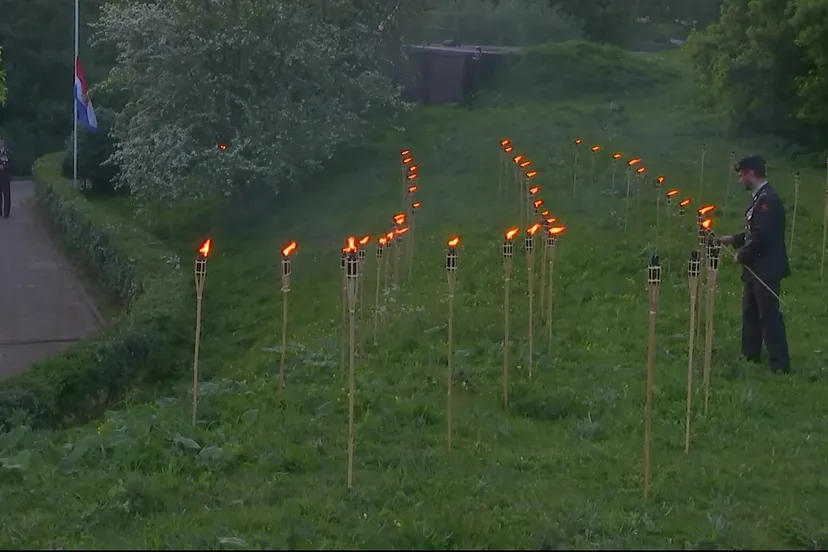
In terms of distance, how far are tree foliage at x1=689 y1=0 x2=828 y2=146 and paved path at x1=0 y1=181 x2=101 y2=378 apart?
10.3m

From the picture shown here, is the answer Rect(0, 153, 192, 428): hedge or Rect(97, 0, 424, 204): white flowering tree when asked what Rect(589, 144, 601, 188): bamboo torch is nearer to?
Rect(97, 0, 424, 204): white flowering tree

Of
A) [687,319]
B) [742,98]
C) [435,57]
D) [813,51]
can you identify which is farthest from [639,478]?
[435,57]

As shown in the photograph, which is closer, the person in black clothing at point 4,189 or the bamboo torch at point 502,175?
the bamboo torch at point 502,175

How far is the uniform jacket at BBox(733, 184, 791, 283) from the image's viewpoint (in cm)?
839

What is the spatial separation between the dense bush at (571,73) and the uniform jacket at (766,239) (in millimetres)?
16446

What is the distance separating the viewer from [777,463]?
6457 mm

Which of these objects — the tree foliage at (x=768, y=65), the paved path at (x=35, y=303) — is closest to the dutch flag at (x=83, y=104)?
the paved path at (x=35, y=303)

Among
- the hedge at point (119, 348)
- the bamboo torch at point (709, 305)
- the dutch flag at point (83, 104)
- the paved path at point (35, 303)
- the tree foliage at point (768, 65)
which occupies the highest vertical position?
the tree foliage at point (768, 65)

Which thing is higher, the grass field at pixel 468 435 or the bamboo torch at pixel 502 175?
the bamboo torch at pixel 502 175

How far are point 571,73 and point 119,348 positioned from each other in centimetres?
1729

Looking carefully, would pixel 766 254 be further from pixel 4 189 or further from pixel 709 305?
pixel 4 189

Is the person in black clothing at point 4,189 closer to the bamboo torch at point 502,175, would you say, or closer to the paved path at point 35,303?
the paved path at point 35,303

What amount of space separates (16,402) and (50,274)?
322 inches

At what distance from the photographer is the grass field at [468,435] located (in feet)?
17.3
